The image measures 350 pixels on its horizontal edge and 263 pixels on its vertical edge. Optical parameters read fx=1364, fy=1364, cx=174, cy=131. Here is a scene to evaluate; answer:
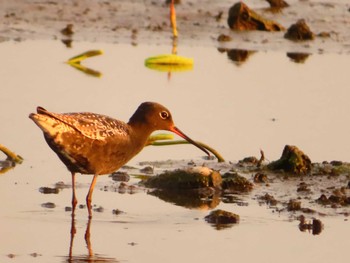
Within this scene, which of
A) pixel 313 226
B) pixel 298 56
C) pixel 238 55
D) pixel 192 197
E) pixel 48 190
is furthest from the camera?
pixel 298 56

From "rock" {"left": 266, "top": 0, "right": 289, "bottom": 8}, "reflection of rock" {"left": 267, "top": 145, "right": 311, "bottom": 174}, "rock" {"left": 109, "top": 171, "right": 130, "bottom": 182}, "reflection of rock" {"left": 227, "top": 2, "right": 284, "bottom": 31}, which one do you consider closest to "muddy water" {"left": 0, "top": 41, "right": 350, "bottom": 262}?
"rock" {"left": 109, "top": 171, "right": 130, "bottom": 182}

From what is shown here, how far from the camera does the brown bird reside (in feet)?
37.6

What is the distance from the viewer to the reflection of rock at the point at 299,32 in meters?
19.8

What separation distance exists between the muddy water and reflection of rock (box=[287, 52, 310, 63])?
90 mm

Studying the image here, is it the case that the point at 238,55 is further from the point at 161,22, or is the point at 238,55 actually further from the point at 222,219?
the point at 222,219

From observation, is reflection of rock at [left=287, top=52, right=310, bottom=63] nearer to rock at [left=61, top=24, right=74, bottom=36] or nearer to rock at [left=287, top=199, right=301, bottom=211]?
rock at [left=61, top=24, right=74, bottom=36]

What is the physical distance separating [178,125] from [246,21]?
616cm

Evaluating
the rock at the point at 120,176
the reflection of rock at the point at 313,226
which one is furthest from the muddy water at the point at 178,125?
the rock at the point at 120,176

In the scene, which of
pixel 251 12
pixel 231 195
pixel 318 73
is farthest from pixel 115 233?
pixel 251 12

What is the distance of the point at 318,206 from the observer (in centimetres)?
1230

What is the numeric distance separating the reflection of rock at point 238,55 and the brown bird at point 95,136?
5.71 m

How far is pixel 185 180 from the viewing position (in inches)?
503

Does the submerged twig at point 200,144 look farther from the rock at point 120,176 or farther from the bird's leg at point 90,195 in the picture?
the bird's leg at point 90,195

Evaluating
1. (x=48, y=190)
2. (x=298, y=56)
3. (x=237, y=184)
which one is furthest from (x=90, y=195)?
(x=298, y=56)
